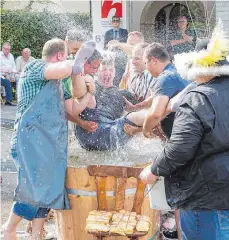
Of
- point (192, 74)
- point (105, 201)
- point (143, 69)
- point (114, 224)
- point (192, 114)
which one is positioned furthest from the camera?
point (143, 69)

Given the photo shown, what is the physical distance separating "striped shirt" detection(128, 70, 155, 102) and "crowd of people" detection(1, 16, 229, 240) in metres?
0.01

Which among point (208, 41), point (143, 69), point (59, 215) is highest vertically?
point (208, 41)

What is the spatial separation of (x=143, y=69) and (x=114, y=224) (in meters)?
2.47

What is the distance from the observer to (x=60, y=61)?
4.38 m

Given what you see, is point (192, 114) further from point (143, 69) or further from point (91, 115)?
point (143, 69)

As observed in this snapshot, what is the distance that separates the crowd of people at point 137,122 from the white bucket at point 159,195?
18cm

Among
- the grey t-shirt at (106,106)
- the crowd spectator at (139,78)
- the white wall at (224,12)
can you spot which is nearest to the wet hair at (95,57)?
the grey t-shirt at (106,106)

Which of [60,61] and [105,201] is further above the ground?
[60,61]

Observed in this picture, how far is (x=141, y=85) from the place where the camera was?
19.3 feet

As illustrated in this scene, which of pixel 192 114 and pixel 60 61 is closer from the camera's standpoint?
pixel 192 114

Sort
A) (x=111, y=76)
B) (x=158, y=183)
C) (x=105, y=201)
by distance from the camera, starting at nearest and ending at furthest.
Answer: (x=158, y=183)
(x=105, y=201)
(x=111, y=76)

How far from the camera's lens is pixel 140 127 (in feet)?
15.0

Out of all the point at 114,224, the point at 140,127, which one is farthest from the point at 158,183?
the point at 140,127

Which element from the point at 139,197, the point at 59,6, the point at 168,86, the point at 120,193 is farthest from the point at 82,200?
the point at 59,6
